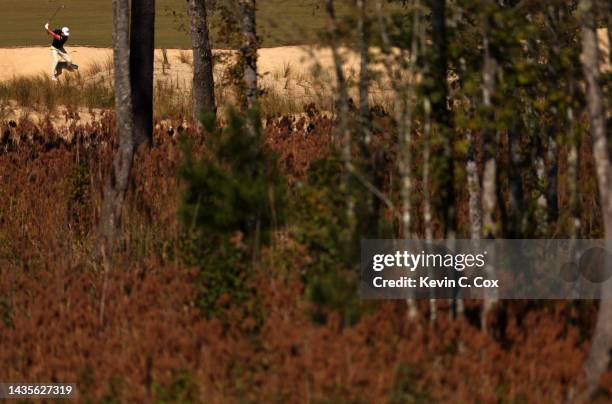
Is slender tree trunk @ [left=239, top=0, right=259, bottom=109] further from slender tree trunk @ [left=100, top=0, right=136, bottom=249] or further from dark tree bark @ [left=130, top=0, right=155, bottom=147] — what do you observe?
dark tree bark @ [left=130, top=0, right=155, bottom=147]

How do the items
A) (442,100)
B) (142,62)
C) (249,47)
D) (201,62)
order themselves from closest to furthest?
(442,100) → (249,47) → (142,62) → (201,62)

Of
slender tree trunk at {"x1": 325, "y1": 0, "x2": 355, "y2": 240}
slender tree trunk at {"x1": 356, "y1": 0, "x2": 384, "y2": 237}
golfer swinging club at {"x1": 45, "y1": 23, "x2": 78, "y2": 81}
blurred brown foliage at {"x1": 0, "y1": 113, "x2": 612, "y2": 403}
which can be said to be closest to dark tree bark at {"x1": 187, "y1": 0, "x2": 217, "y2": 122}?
blurred brown foliage at {"x1": 0, "y1": 113, "x2": 612, "y2": 403}

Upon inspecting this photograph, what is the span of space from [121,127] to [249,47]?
1352 millimetres

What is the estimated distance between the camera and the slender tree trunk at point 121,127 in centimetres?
884

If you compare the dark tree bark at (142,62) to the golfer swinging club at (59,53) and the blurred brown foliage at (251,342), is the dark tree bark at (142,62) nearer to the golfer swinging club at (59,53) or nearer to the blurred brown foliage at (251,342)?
the blurred brown foliage at (251,342)

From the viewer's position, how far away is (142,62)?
12.0m

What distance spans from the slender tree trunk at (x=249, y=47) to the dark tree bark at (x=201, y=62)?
18.3ft

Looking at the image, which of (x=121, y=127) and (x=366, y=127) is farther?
(x=121, y=127)

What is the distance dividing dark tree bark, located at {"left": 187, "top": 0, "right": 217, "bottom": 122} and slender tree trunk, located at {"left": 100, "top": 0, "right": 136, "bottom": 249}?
5687 mm

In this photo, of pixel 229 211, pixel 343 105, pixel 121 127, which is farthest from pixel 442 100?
pixel 121 127

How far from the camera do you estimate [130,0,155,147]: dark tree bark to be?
11883 millimetres

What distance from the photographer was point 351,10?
21.1 feet

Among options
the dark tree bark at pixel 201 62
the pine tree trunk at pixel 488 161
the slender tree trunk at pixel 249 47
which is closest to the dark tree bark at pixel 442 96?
the pine tree trunk at pixel 488 161

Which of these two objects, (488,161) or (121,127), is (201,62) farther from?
(488,161)
